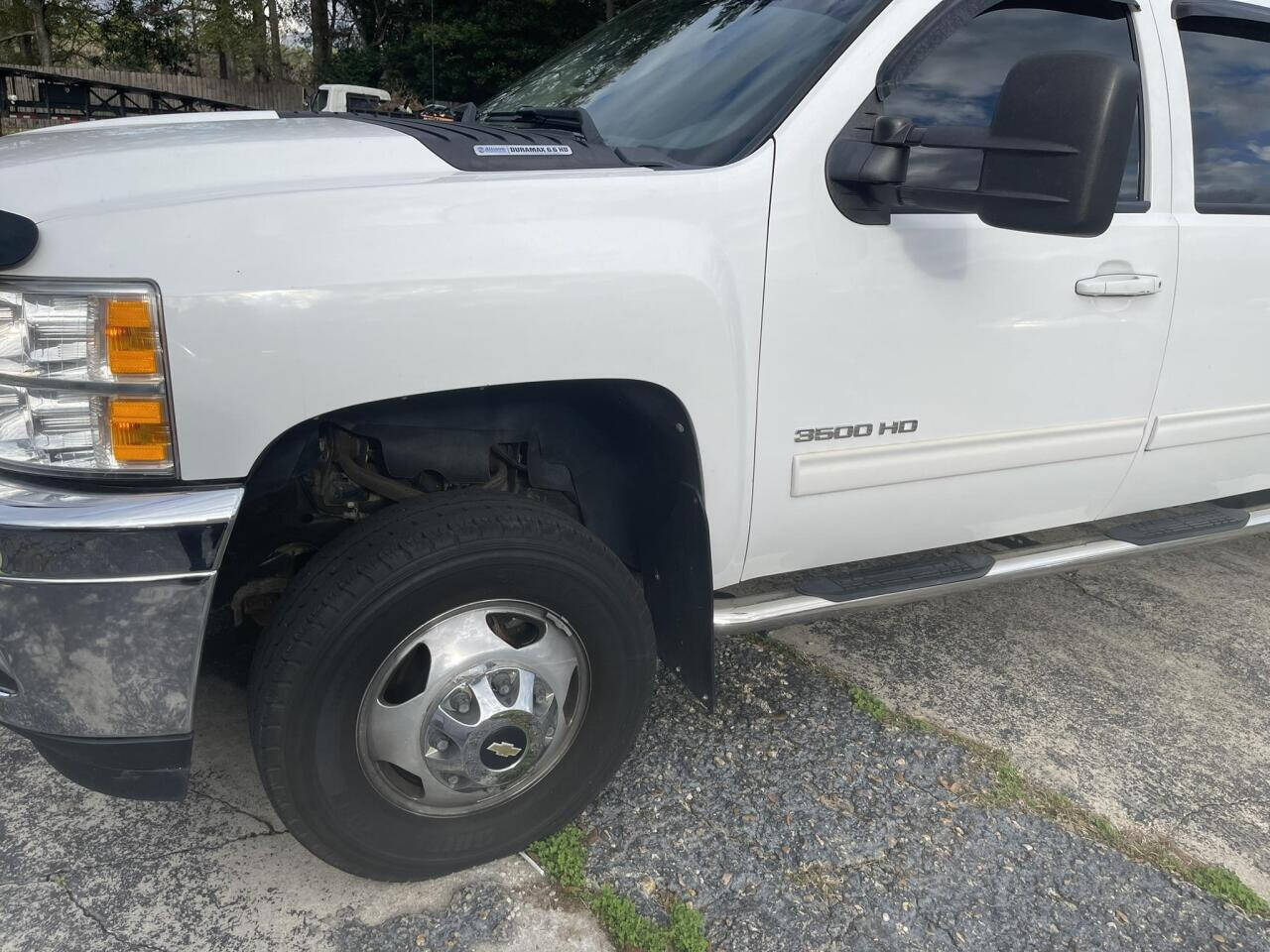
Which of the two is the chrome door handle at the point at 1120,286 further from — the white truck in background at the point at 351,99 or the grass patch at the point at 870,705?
the white truck in background at the point at 351,99

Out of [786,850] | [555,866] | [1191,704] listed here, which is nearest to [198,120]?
[555,866]

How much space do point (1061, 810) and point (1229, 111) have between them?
6.59 feet

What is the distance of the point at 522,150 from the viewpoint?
1.92 meters

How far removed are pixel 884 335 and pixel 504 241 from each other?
91 cm

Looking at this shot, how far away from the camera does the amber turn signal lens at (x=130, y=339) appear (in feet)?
4.96

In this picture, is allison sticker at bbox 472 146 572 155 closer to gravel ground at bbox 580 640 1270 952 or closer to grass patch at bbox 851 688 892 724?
gravel ground at bbox 580 640 1270 952

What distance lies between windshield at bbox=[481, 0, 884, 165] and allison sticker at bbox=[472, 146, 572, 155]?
0.28 meters

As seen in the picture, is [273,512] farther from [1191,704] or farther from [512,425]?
[1191,704]

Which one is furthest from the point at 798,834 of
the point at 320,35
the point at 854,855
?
the point at 320,35

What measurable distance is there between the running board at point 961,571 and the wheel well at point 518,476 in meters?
0.18

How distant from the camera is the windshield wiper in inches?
91.4

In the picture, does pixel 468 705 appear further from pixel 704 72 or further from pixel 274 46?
pixel 274 46

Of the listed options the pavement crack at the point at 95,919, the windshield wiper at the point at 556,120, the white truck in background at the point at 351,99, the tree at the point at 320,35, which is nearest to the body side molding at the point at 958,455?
the windshield wiper at the point at 556,120

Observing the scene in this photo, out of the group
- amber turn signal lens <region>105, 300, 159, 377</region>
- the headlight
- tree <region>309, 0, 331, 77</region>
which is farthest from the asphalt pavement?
tree <region>309, 0, 331, 77</region>
